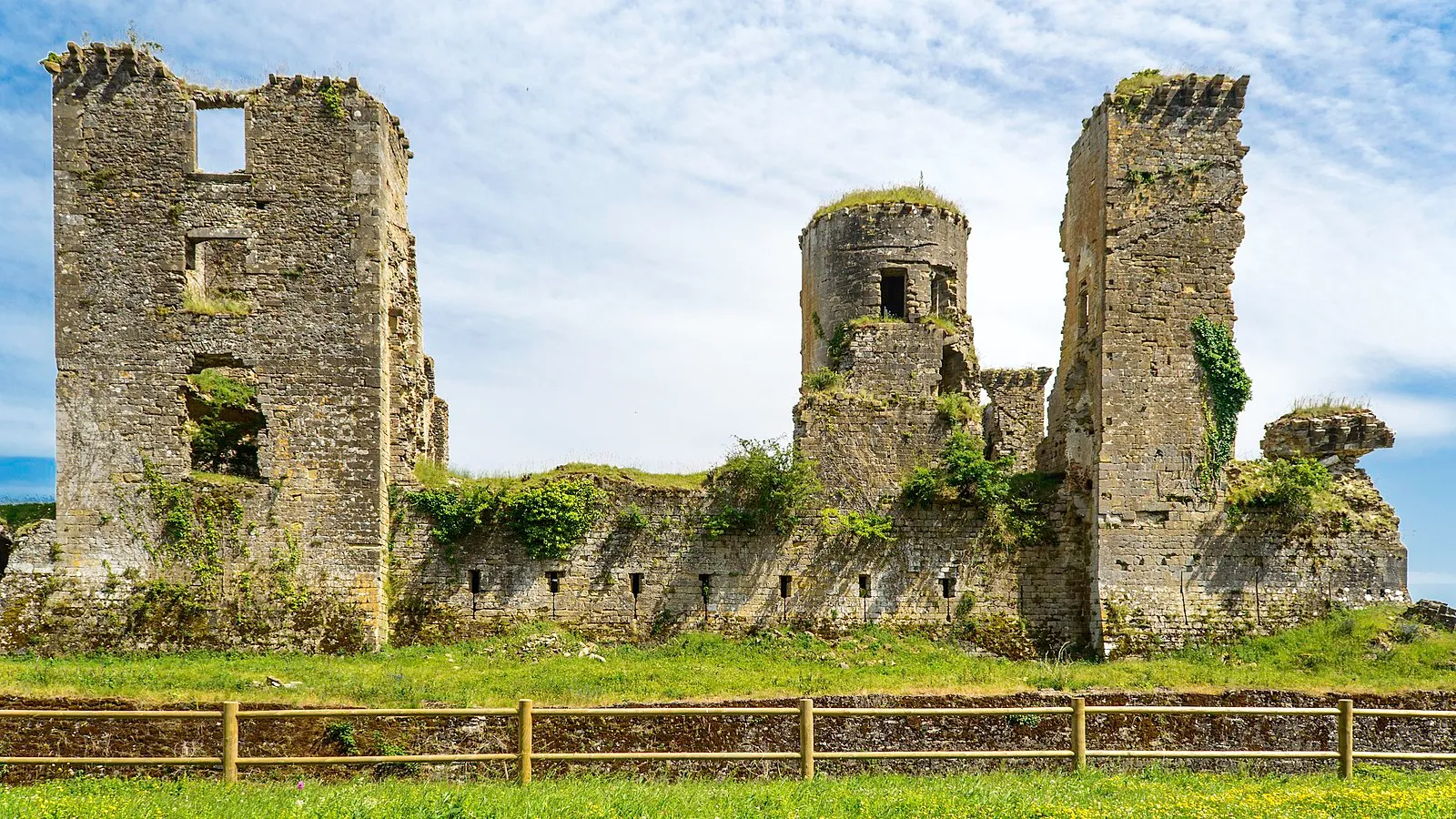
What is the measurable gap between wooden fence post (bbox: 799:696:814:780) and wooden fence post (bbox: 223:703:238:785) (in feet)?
18.4

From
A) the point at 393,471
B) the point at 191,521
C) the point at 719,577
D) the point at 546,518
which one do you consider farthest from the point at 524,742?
the point at 191,521

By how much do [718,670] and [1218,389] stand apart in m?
9.52

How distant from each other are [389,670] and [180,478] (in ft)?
16.4

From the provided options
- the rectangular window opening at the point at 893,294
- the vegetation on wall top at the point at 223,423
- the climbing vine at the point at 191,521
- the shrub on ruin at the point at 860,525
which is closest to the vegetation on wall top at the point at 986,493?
the shrub on ruin at the point at 860,525

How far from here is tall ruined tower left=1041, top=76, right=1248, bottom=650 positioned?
55.6 ft

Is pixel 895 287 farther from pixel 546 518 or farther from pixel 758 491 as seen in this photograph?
pixel 546 518

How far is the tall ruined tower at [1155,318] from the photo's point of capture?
16.9 m

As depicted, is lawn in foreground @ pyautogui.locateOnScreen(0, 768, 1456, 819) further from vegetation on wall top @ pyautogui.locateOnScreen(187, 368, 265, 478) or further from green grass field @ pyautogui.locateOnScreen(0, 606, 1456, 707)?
vegetation on wall top @ pyautogui.locateOnScreen(187, 368, 265, 478)

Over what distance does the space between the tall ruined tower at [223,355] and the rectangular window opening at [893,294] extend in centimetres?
1176

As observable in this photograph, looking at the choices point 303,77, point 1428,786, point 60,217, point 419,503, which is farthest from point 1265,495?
point 60,217

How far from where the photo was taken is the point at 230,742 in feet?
33.5

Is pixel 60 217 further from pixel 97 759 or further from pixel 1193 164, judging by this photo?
pixel 1193 164

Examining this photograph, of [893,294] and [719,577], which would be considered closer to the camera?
[719,577]

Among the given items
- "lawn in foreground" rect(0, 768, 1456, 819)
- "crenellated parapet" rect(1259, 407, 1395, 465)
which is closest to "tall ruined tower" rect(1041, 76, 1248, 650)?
"crenellated parapet" rect(1259, 407, 1395, 465)
